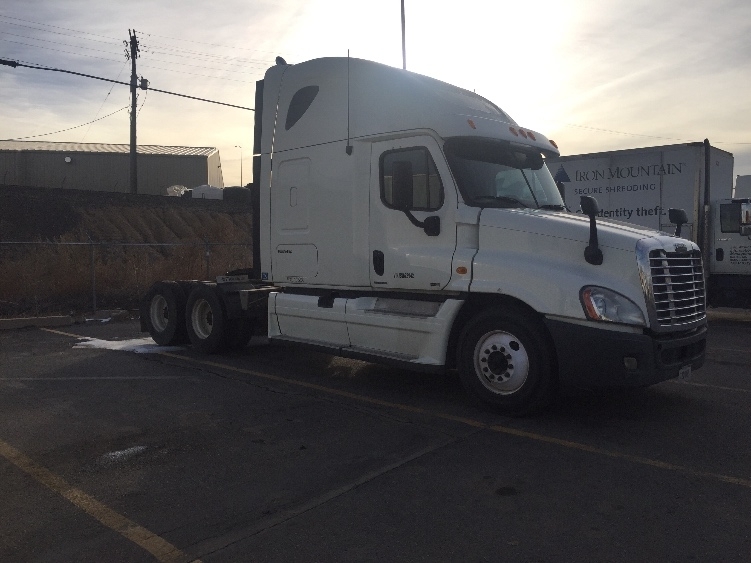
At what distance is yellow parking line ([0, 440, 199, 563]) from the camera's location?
351 centimetres

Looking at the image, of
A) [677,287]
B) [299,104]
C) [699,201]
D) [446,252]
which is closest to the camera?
[677,287]

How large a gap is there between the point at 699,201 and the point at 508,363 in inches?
388

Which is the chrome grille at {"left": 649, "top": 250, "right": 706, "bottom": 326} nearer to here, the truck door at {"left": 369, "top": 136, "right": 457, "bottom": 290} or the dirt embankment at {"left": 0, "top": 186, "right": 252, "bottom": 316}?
the truck door at {"left": 369, "top": 136, "right": 457, "bottom": 290}

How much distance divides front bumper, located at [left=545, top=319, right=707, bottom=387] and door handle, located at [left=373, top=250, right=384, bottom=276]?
2077 mm

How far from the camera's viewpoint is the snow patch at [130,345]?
10.1 metres

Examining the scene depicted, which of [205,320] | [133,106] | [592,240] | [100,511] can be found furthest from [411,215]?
[133,106]

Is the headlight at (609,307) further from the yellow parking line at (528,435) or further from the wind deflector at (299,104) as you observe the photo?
the wind deflector at (299,104)

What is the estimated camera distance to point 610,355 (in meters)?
5.53

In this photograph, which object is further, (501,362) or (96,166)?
(96,166)

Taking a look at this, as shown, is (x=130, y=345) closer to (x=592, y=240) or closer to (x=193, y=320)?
(x=193, y=320)

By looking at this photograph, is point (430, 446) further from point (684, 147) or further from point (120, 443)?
point (684, 147)

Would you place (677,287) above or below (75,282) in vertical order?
above

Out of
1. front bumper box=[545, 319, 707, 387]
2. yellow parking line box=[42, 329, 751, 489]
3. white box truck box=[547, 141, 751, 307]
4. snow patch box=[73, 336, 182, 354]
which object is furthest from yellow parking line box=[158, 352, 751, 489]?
white box truck box=[547, 141, 751, 307]

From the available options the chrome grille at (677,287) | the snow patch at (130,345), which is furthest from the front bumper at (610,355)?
the snow patch at (130,345)
